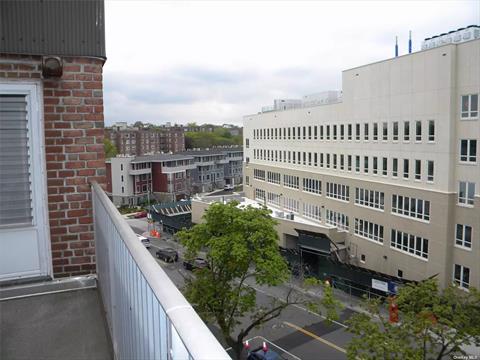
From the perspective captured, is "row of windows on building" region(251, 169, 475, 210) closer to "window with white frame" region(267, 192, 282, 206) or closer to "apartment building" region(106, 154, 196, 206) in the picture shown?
"window with white frame" region(267, 192, 282, 206)

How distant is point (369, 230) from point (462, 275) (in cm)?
655

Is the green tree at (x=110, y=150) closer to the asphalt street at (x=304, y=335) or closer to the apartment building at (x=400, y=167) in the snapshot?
the apartment building at (x=400, y=167)

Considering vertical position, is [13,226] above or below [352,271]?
above

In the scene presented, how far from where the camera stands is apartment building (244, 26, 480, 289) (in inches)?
792

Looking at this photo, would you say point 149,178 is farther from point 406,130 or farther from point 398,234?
point 406,130

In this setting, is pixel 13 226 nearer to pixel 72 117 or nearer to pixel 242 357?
pixel 72 117

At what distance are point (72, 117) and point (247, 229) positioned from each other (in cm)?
1204

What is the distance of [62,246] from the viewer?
200 inches

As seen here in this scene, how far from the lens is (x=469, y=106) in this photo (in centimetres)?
1978

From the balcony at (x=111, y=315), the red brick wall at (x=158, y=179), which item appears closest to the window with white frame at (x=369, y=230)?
the balcony at (x=111, y=315)

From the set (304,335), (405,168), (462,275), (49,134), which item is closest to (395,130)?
(405,168)

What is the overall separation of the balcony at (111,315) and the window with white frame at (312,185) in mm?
27669

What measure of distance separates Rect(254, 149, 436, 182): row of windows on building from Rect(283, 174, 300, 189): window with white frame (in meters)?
1.27

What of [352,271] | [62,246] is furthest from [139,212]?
[62,246]
